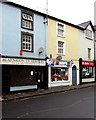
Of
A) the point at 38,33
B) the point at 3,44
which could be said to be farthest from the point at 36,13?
the point at 3,44

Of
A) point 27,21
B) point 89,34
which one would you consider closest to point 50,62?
point 27,21

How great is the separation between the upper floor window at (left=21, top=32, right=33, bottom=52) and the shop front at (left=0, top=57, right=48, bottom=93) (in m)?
1.24

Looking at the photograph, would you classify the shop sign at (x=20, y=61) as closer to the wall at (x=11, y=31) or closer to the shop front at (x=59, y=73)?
the wall at (x=11, y=31)

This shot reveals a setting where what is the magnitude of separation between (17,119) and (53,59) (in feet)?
35.0

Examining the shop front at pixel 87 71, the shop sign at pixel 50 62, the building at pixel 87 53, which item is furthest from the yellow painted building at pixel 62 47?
the building at pixel 87 53

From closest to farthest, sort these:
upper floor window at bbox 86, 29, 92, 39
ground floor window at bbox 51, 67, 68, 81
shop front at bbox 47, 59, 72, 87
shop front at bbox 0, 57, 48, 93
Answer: shop front at bbox 0, 57, 48, 93
shop front at bbox 47, 59, 72, 87
ground floor window at bbox 51, 67, 68, 81
upper floor window at bbox 86, 29, 92, 39

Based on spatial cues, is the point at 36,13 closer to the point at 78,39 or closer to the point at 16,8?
the point at 16,8

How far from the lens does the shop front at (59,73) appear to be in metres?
16.2

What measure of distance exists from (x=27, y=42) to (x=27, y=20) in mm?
2155

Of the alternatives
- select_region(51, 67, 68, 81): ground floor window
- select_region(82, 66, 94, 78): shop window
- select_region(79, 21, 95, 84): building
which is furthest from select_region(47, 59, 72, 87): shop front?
select_region(82, 66, 94, 78): shop window

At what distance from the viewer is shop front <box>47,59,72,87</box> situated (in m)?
16.2

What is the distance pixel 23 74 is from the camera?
13.7 meters

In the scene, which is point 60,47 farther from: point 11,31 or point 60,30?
point 11,31

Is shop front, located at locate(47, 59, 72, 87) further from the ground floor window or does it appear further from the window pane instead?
the window pane
